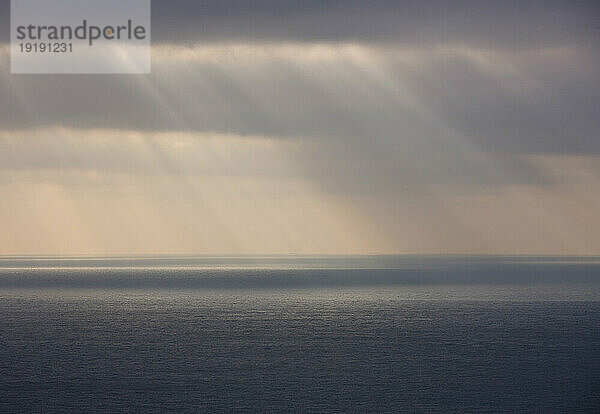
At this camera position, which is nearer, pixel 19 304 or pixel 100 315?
pixel 100 315

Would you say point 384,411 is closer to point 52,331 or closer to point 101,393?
point 101,393

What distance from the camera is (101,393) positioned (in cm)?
7162

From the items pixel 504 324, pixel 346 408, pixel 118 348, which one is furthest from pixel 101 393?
pixel 504 324

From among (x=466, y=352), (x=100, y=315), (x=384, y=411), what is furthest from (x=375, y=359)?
(x=100, y=315)

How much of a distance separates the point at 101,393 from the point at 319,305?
112 metres

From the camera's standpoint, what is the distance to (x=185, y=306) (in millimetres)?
177375

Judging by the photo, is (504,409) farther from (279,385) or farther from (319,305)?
(319,305)

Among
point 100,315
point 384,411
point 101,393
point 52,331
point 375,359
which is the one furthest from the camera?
point 100,315

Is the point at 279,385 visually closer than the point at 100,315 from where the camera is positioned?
Yes

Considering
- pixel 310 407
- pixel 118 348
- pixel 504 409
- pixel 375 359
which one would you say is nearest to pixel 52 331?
pixel 118 348

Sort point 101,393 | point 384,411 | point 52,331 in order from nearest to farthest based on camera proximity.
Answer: point 384,411, point 101,393, point 52,331

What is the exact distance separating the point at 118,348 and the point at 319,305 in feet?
274

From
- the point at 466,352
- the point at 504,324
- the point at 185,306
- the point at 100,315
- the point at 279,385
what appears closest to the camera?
the point at 279,385

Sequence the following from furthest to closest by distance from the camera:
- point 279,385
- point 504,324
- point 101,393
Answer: point 504,324 → point 279,385 → point 101,393
